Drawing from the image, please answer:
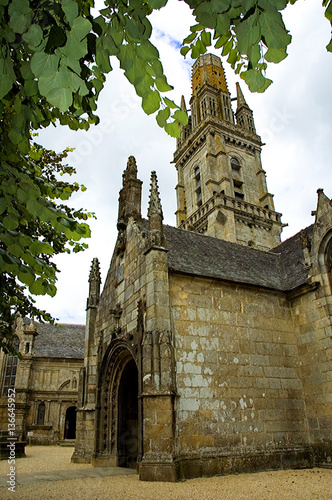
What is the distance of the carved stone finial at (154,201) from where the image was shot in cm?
1204

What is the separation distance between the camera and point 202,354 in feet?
35.6

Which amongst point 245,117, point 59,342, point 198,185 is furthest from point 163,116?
point 245,117

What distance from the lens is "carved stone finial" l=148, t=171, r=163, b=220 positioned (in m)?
12.0

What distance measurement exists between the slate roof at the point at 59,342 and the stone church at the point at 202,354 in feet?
58.4

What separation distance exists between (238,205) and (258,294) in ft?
70.5

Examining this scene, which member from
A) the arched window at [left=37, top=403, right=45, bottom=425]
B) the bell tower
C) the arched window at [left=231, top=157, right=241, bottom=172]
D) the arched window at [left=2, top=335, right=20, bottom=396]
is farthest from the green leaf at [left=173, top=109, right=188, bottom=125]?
the arched window at [left=231, top=157, right=241, bottom=172]

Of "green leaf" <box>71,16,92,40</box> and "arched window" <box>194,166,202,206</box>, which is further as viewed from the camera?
"arched window" <box>194,166,202,206</box>

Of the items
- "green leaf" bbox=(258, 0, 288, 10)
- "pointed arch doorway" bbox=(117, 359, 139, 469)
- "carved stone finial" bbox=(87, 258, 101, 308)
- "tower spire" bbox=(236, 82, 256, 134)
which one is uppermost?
"tower spire" bbox=(236, 82, 256, 134)

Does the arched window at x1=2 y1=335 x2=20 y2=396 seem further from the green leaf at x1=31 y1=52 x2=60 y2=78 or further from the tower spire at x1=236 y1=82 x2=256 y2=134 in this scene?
the tower spire at x1=236 y1=82 x2=256 y2=134

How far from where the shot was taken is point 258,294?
12.9 m

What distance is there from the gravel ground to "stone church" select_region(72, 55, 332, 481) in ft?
2.20

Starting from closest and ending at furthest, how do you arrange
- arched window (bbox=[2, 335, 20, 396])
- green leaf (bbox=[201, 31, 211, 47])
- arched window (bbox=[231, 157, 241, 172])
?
green leaf (bbox=[201, 31, 211, 47]) → arched window (bbox=[2, 335, 20, 396]) → arched window (bbox=[231, 157, 241, 172])

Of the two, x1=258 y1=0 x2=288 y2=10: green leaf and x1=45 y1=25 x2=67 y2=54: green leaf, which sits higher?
x1=258 y1=0 x2=288 y2=10: green leaf

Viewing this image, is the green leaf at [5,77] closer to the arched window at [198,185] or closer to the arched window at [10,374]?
the arched window at [10,374]
